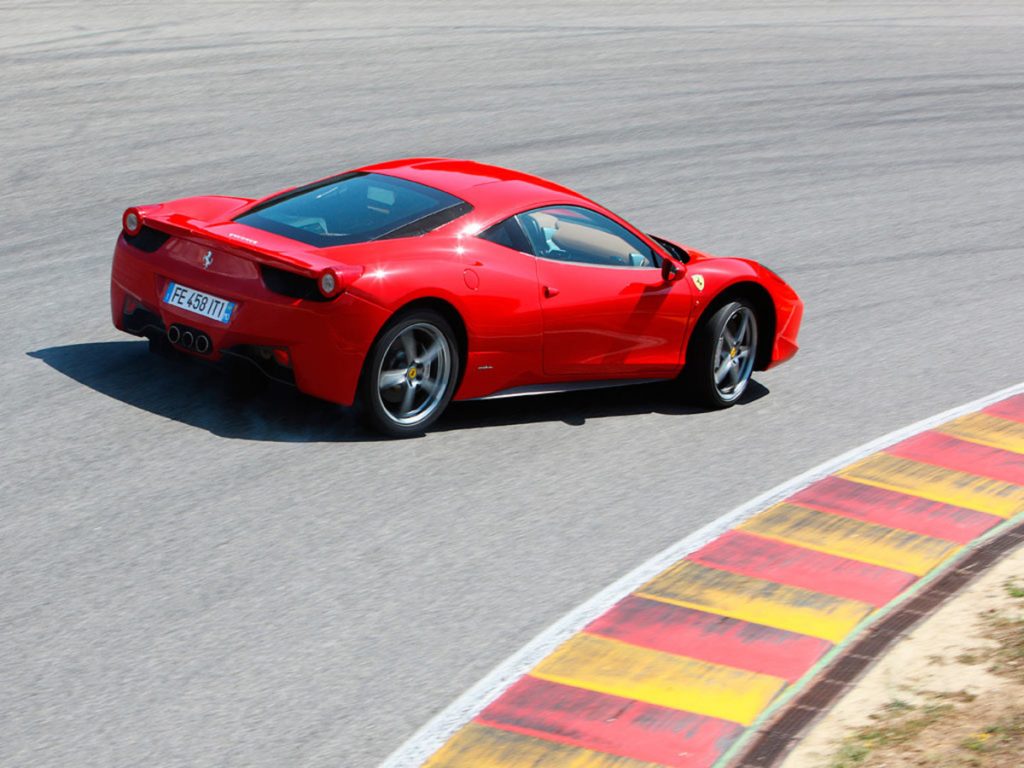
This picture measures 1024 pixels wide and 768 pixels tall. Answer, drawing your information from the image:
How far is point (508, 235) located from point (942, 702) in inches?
141

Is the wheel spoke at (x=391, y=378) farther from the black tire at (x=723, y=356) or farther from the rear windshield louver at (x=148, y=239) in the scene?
the black tire at (x=723, y=356)

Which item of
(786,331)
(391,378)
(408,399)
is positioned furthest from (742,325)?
(391,378)

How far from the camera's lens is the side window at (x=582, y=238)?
8266 millimetres

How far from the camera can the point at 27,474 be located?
6.91m

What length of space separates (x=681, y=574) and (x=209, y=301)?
2.68 meters

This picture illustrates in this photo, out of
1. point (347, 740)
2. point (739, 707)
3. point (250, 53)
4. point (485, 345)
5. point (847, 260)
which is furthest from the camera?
point (250, 53)

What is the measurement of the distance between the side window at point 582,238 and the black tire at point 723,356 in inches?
21.6

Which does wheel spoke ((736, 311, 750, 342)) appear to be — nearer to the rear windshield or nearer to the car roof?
the car roof

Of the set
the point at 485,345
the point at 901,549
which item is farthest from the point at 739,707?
the point at 485,345

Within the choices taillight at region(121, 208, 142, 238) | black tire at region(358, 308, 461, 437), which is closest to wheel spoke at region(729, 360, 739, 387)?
black tire at region(358, 308, 461, 437)

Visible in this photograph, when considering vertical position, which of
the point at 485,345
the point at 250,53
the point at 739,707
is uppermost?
the point at 250,53

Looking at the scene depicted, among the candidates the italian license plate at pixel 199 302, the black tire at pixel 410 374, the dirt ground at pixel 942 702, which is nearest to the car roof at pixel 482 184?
the black tire at pixel 410 374

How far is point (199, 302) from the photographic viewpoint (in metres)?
7.54

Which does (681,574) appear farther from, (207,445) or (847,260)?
(847,260)
